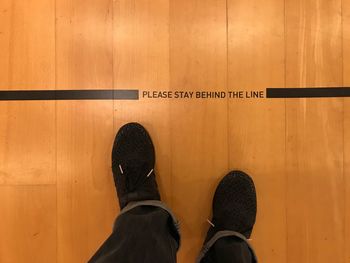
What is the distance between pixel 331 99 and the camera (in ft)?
3.03

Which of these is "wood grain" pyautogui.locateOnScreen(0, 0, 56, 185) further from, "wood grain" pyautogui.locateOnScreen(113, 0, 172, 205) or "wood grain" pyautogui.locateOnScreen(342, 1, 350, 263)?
"wood grain" pyautogui.locateOnScreen(342, 1, 350, 263)

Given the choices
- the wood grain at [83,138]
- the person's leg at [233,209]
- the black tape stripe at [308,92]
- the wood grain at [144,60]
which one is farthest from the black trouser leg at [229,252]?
the black tape stripe at [308,92]

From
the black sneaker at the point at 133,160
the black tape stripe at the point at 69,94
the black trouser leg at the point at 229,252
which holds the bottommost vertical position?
the black trouser leg at the point at 229,252

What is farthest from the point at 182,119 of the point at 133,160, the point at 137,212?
the point at 137,212

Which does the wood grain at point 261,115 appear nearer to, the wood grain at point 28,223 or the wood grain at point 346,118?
the wood grain at point 346,118

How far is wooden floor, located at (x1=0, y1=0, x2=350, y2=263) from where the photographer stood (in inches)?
36.0

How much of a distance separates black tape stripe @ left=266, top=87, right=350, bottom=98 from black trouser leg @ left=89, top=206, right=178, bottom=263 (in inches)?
19.7

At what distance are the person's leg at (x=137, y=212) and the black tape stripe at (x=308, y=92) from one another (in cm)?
42

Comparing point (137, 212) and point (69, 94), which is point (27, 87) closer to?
point (69, 94)

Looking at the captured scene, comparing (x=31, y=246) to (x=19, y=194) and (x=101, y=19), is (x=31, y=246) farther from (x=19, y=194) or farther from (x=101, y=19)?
(x=101, y=19)

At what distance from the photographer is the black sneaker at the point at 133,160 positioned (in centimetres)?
91

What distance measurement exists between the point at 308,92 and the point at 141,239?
26.4 inches

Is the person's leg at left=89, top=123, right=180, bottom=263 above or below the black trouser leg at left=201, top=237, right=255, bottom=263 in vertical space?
above

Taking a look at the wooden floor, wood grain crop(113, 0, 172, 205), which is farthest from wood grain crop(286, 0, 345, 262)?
wood grain crop(113, 0, 172, 205)
